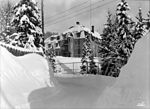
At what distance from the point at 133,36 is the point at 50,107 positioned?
1790 centimetres

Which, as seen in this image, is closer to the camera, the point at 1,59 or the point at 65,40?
the point at 1,59

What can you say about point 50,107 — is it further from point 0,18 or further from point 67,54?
point 67,54

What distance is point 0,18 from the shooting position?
27.3m

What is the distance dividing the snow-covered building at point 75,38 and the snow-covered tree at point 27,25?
28.0 m

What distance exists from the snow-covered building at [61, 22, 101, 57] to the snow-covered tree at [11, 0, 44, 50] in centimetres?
2800

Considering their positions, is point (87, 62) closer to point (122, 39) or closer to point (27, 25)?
point (122, 39)

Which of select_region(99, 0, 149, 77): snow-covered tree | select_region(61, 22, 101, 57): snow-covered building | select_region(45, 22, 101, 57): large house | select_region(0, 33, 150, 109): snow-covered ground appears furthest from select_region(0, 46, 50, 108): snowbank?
select_region(61, 22, 101, 57): snow-covered building

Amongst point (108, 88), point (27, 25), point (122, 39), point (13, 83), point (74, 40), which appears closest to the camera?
point (108, 88)

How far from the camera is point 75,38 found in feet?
170

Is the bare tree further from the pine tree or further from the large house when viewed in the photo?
the large house

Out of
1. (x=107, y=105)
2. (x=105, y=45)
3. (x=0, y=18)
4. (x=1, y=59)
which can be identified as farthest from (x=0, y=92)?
(x=0, y=18)

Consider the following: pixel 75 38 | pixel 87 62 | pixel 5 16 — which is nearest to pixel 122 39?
pixel 87 62

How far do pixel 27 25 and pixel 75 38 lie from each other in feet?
102

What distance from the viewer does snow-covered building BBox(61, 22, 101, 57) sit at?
5031 centimetres
